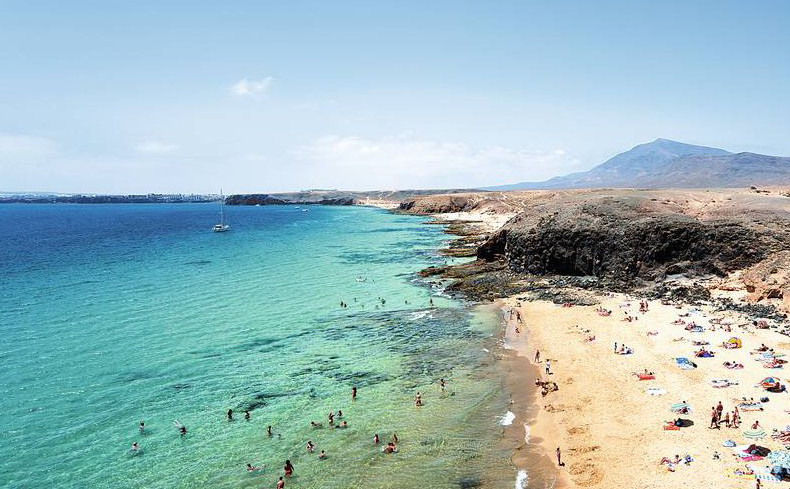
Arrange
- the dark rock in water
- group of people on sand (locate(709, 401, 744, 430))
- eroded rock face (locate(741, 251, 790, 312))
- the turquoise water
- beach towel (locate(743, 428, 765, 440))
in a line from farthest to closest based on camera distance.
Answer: eroded rock face (locate(741, 251, 790, 312)), group of people on sand (locate(709, 401, 744, 430)), the turquoise water, beach towel (locate(743, 428, 765, 440)), the dark rock in water

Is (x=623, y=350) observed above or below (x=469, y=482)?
above

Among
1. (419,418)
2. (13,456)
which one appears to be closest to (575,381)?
(419,418)

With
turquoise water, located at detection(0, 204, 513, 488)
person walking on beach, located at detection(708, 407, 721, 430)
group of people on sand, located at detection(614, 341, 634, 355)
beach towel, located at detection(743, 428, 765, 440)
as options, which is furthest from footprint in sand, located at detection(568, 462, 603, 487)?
group of people on sand, located at detection(614, 341, 634, 355)

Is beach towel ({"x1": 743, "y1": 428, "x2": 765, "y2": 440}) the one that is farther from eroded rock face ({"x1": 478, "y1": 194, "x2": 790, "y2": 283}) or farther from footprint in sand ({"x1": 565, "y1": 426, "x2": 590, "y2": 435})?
eroded rock face ({"x1": 478, "y1": 194, "x2": 790, "y2": 283})

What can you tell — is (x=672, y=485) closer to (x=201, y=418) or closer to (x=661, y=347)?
(x=661, y=347)

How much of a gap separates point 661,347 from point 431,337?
17.1 metres

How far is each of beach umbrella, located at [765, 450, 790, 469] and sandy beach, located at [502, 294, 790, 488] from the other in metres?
0.53

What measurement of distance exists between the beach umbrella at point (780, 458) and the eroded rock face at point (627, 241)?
32.2 metres

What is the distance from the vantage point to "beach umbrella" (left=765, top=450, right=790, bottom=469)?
18950 mm

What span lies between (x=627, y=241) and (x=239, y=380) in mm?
43765

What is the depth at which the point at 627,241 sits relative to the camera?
53656 millimetres

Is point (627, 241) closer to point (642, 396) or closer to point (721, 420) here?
point (642, 396)

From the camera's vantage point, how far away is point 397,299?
52688mm

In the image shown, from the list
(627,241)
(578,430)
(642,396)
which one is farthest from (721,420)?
(627,241)
